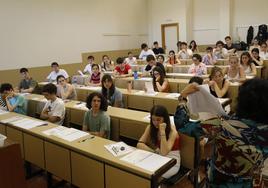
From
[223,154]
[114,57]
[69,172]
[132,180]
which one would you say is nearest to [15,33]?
[114,57]

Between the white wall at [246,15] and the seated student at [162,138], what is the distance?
972 centimetres

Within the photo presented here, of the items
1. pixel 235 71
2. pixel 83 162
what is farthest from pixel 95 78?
pixel 83 162

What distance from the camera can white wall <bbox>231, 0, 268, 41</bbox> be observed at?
10.6 metres

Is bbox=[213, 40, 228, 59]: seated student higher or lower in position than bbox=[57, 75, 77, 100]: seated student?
higher

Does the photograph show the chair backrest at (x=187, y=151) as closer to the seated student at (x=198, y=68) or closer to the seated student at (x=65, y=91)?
the seated student at (x=65, y=91)

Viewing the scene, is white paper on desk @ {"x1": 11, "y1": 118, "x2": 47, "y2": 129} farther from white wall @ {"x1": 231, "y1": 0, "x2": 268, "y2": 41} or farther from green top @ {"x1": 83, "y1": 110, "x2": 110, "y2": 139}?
white wall @ {"x1": 231, "y1": 0, "x2": 268, "y2": 41}

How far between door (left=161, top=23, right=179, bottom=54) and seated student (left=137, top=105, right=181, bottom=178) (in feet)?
35.1

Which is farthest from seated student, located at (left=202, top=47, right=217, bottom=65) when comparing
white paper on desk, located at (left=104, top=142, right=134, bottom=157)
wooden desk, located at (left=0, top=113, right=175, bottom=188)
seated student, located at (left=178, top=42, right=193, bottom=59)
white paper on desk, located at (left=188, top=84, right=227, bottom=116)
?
white paper on desk, located at (left=188, top=84, right=227, bottom=116)

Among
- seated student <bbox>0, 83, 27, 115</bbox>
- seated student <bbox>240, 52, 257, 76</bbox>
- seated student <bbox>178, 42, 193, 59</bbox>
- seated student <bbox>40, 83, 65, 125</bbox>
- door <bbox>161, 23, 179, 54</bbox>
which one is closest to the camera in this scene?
seated student <bbox>40, 83, 65, 125</bbox>

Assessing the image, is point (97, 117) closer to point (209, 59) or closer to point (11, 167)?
point (11, 167)

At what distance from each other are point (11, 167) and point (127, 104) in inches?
116

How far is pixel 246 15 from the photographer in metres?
11.0

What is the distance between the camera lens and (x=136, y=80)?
19.0ft

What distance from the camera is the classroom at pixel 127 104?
4.61 ft
